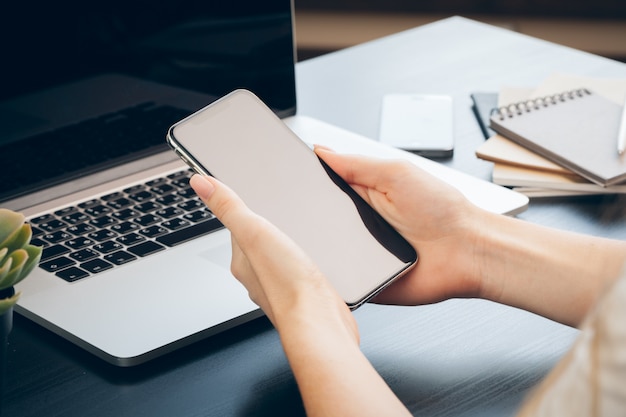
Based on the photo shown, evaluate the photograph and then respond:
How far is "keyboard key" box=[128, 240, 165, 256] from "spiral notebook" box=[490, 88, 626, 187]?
0.44 metres

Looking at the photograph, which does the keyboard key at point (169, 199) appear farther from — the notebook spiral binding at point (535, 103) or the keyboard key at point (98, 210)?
the notebook spiral binding at point (535, 103)

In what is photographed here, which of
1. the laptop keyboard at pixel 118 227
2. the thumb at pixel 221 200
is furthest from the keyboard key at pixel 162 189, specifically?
the thumb at pixel 221 200

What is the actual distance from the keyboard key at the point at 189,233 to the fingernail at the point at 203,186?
13 centimetres

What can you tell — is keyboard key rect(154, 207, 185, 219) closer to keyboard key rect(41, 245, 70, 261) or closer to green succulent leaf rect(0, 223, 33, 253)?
keyboard key rect(41, 245, 70, 261)

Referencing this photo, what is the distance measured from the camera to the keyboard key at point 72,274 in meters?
0.71

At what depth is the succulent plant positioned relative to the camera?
0.49m

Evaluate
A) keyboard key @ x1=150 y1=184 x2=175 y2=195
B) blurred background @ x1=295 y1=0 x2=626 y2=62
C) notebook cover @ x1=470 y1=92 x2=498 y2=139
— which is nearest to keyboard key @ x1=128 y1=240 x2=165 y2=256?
keyboard key @ x1=150 y1=184 x2=175 y2=195

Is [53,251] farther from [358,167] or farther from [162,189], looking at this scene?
[358,167]

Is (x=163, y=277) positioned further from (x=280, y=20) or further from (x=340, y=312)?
(x=280, y=20)

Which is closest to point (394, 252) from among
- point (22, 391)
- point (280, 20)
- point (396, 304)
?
point (396, 304)

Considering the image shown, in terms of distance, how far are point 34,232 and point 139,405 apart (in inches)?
10.7

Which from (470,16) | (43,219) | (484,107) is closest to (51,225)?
(43,219)

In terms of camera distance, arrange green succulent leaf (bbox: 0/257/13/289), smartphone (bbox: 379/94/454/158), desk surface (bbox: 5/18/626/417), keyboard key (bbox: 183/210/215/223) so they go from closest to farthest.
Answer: green succulent leaf (bbox: 0/257/13/289)
desk surface (bbox: 5/18/626/417)
keyboard key (bbox: 183/210/215/223)
smartphone (bbox: 379/94/454/158)

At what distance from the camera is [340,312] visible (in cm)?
58
